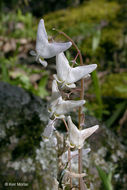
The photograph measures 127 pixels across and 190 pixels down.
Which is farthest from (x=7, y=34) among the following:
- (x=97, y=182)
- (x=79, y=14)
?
(x=97, y=182)

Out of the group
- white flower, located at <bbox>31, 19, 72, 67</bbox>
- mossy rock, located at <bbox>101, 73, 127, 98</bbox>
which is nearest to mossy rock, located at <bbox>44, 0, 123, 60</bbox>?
mossy rock, located at <bbox>101, 73, 127, 98</bbox>

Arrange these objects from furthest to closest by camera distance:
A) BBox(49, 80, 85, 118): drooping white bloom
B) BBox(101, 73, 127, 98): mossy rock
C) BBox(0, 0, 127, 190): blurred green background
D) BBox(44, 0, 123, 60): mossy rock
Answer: BBox(44, 0, 123, 60): mossy rock
BBox(101, 73, 127, 98): mossy rock
BBox(0, 0, 127, 190): blurred green background
BBox(49, 80, 85, 118): drooping white bloom

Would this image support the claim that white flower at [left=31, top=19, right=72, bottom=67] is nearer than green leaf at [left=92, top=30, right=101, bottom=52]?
Yes

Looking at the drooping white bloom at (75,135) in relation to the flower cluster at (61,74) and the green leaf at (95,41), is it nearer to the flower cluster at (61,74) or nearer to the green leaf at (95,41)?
the flower cluster at (61,74)

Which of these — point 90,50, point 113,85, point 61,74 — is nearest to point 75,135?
point 61,74

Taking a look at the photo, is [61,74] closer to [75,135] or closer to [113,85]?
[75,135]

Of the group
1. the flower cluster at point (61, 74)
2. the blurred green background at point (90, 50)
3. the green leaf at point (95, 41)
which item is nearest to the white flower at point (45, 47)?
the flower cluster at point (61, 74)

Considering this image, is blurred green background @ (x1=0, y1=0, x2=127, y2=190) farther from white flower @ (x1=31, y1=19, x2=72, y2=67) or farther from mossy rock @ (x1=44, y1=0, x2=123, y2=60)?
white flower @ (x1=31, y1=19, x2=72, y2=67)
